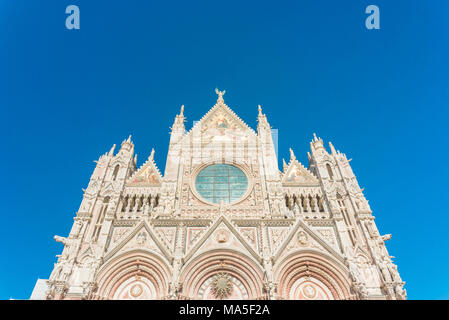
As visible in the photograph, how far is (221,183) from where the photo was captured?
886 inches

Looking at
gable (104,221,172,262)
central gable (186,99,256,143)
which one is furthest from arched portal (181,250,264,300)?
central gable (186,99,256,143)

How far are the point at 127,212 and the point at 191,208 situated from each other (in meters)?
4.64

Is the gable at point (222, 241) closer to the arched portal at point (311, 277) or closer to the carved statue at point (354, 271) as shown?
the arched portal at point (311, 277)

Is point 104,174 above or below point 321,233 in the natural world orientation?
above

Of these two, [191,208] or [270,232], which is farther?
[191,208]

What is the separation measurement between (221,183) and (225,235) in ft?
18.9

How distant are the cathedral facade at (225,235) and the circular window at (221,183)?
3.3 inches

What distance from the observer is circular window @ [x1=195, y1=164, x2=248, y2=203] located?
2158 cm

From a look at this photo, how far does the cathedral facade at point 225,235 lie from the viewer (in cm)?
1588

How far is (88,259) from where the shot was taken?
1650 centimetres
